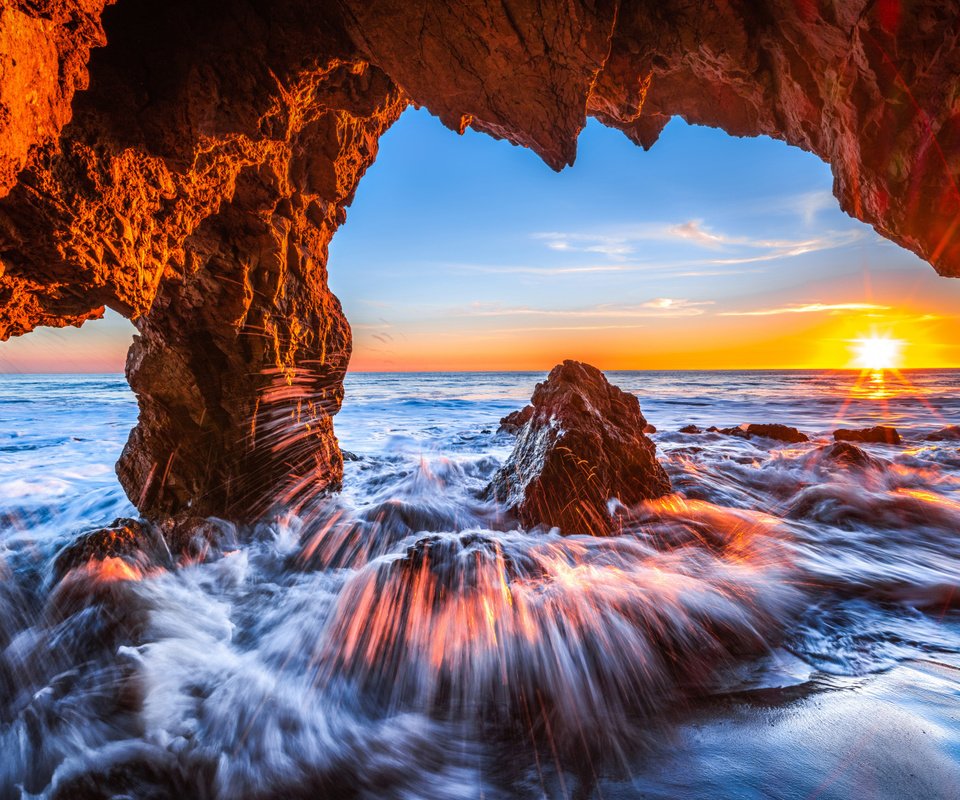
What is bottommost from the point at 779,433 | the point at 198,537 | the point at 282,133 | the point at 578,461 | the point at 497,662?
the point at 497,662

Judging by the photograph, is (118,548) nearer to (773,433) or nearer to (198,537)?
(198,537)

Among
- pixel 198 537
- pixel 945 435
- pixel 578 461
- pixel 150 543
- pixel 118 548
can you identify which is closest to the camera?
pixel 118 548

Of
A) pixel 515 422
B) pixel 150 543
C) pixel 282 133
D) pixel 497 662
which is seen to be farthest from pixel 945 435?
pixel 150 543

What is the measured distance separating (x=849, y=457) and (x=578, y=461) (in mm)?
5472

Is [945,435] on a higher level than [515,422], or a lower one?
lower

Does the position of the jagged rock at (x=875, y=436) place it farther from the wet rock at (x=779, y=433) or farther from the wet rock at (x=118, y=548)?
the wet rock at (x=118, y=548)

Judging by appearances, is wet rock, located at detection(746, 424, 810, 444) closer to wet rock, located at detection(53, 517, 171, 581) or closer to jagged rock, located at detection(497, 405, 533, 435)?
jagged rock, located at detection(497, 405, 533, 435)

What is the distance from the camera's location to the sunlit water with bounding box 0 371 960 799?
2.02m

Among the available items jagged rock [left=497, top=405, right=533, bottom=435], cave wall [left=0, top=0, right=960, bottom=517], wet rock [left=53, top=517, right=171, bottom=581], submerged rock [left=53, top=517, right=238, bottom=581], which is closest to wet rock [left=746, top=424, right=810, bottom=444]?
jagged rock [left=497, top=405, right=533, bottom=435]

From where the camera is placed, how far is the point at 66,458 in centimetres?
952

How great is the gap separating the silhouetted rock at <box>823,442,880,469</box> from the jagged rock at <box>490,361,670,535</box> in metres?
3.49

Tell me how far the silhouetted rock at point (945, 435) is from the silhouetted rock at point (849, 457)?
5.40 metres

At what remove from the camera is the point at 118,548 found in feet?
11.9

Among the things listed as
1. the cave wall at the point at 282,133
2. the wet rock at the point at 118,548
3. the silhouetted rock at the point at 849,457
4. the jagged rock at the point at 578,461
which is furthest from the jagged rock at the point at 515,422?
the wet rock at the point at 118,548
